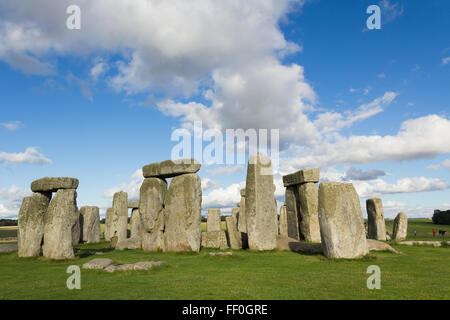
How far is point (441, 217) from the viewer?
42.1 metres

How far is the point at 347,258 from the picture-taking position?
9617 mm

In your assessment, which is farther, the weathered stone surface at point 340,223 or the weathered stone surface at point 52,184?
the weathered stone surface at point 52,184

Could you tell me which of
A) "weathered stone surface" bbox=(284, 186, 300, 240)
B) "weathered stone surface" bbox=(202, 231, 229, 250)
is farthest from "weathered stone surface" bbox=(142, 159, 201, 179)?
"weathered stone surface" bbox=(284, 186, 300, 240)

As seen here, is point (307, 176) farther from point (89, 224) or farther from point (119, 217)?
point (89, 224)

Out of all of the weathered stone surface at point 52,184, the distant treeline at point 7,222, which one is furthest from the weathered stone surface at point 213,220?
the distant treeline at point 7,222

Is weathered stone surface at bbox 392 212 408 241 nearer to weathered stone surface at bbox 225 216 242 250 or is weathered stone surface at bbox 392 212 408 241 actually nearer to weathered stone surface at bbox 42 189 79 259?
weathered stone surface at bbox 225 216 242 250

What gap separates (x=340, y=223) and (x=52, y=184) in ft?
33.5

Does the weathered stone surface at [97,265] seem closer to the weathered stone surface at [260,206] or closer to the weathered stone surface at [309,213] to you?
the weathered stone surface at [260,206]

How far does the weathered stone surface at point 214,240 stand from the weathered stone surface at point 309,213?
193 inches

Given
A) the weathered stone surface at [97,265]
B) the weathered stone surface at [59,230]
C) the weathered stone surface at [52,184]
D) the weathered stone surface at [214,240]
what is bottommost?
the weathered stone surface at [214,240]

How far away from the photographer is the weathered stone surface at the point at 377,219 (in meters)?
19.4

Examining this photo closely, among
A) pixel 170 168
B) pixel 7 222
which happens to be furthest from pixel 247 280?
pixel 7 222
